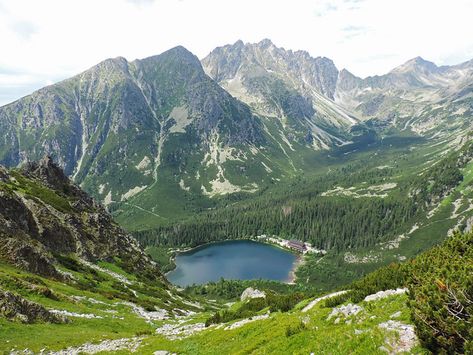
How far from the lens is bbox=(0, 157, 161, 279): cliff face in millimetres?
58500

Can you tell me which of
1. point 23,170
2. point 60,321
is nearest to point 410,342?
point 60,321

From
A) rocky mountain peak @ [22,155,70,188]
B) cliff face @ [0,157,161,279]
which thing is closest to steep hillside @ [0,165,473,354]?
cliff face @ [0,157,161,279]

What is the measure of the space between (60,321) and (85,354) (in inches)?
475

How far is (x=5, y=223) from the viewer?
62594 mm

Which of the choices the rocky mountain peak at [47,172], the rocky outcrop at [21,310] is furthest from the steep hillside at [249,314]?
the rocky mountain peak at [47,172]

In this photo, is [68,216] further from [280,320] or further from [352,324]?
[352,324]

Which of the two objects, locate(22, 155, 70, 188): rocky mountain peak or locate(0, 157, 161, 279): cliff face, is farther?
locate(22, 155, 70, 188): rocky mountain peak

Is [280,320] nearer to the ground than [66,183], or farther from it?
nearer to the ground

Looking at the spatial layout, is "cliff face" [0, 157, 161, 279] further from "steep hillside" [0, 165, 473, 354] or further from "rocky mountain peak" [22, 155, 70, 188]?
"steep hillside" [0, 165, 473, 354]

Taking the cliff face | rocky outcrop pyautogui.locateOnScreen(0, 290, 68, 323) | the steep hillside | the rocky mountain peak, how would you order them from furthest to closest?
the rocky mountain peak
the cliff face
rocky outcrop pyautogui.locateOnScreen(0, 290, 68, 323)
the steep hillside

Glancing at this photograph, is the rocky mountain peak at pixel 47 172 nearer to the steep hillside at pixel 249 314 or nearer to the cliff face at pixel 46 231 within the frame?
the cliff face at pixel 46 231

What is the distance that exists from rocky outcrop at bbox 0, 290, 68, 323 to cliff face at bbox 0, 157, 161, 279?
66.8 feet

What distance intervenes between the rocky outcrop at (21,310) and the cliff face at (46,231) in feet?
66.8

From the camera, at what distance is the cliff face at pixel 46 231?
2303 inches
